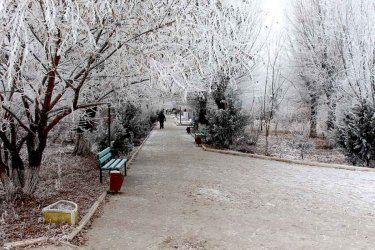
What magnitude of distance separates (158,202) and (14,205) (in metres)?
2.65

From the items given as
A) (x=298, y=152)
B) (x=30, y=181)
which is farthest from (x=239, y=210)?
(x=298, y=152)

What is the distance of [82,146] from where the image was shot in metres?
14.9

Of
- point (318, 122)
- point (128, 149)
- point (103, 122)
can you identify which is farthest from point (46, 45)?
point (318, 122)

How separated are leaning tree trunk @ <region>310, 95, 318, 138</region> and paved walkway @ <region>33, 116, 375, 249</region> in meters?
14.3

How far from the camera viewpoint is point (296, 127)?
79.0 feet

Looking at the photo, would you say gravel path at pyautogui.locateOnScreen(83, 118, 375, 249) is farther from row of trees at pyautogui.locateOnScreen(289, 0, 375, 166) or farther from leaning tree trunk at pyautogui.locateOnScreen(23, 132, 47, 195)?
row of trees at pyautogui.locateOnScreen(289, 0, 375, 166)

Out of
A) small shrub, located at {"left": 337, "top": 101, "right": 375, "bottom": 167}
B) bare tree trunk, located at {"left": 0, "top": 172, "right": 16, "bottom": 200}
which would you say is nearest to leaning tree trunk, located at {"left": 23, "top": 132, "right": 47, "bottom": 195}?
bare tree trunk, located at {"left": 0, "top": 172, "right": 16, "bottom": 200}

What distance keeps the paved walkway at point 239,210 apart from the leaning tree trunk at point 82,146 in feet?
11.4

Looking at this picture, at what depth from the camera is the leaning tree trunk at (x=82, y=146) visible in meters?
14.9

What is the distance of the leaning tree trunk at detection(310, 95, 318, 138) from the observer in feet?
84.9

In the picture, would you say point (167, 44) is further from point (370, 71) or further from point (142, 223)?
point (370, 71)

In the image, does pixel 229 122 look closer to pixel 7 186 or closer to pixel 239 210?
pixel 239 210

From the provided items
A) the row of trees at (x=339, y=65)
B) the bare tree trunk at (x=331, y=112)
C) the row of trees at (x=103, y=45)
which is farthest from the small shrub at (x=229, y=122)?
the row of trees at (x=103, y=45)

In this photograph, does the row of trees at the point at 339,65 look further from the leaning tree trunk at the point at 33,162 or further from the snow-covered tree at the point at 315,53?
the leaning tree trunk at the point at 33,162
